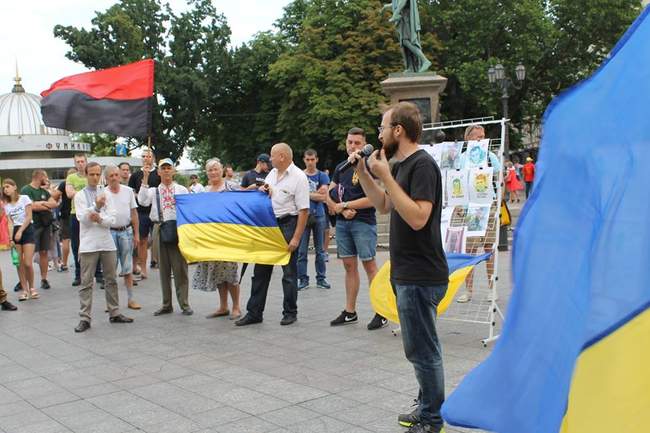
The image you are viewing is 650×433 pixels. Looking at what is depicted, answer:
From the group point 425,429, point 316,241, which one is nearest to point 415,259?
point 425,429

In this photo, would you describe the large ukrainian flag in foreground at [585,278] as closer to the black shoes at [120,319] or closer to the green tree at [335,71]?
the black shoes at [120,319]

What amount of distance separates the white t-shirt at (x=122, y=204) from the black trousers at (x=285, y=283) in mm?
2173

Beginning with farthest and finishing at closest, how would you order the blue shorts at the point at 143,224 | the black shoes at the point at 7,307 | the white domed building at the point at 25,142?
the white domed building at the point at 25,142
the blue shorts at the point at 143,224
the black shoes at the point at 7,307

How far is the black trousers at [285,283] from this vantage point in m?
Answer: 8.27

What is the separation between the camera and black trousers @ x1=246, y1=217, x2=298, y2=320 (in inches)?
325

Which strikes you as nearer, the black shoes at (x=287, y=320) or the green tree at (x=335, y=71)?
the black shoes at (x=287, y=320)

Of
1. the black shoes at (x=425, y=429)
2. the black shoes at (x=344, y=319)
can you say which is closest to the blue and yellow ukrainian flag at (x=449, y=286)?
the black shoes at (x=344, y=319)

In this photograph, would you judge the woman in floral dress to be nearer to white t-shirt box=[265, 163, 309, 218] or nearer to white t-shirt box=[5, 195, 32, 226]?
white t-shirt box=[265, 163, 309, 218]

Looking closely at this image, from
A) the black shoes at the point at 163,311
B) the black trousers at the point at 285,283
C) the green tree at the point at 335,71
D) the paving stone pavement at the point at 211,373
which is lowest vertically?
the paving stone pavement at the point at 211,373

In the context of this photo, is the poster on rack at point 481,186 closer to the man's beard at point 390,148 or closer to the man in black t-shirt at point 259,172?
the man's beard at point 390,148

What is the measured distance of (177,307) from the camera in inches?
385

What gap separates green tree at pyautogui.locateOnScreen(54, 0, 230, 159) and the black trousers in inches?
1412

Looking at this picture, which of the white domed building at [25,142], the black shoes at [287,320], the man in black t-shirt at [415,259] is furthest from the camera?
the white domed building at [25,142]

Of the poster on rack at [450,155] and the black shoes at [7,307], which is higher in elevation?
the poster on rack at [450,155]
